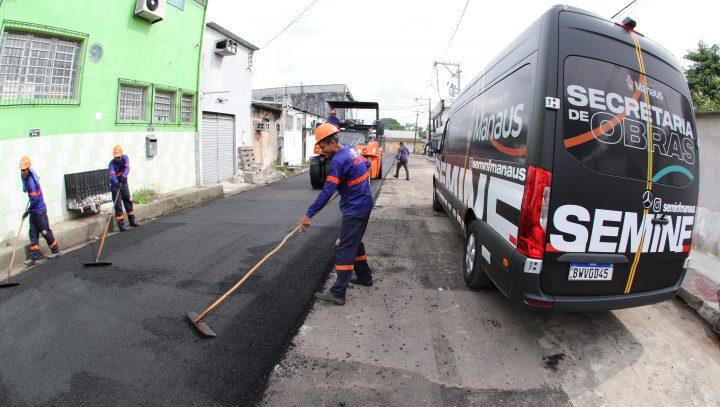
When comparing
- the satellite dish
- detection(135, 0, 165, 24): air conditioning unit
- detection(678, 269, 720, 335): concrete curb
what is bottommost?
detection(678, 269, 720, 335): concrete curb

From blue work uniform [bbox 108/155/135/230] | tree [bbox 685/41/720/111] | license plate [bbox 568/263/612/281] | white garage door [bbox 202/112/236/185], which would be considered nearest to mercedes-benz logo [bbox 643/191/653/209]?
license plate [bbox 568/263/612/281]

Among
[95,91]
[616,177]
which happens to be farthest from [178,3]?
[616,177]

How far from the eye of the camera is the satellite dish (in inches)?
296

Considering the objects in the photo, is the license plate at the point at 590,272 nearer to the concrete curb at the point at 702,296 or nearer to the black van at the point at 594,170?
the black van at the point at 594,170

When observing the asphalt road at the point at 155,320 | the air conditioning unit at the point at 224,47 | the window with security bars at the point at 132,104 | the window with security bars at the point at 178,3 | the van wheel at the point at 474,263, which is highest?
the window with security bars at the point at 178,3

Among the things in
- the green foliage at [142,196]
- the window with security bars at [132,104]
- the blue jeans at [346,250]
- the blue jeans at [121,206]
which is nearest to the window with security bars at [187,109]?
the window with security bars at [132,104]

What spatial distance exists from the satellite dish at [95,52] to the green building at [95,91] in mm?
19

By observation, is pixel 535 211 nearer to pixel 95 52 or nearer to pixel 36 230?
pixel 36 230

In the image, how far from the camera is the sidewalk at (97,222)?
541 centimetres

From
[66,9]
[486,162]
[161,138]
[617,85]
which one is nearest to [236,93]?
[161,138]

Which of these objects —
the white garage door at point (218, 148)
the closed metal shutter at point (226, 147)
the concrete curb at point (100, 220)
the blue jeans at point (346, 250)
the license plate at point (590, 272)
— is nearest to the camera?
the license plate at point (590, 272)

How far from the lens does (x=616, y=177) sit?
2.94 meters

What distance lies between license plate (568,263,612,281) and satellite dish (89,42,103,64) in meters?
8.74

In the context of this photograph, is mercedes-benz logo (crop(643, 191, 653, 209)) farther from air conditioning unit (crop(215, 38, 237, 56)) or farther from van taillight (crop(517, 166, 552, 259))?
air conditioning unit (crop(215, 38, 237, 56))
